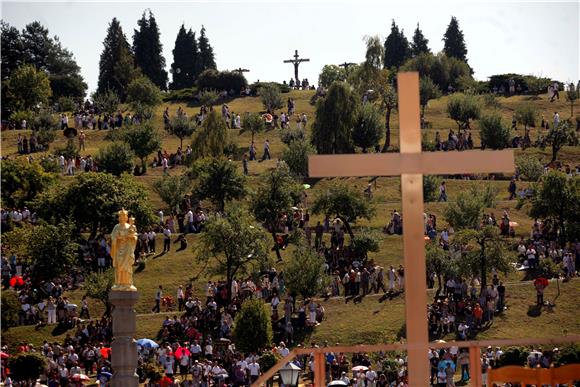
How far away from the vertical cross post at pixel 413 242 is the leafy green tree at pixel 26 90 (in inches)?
3435

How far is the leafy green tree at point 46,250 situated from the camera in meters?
51.3

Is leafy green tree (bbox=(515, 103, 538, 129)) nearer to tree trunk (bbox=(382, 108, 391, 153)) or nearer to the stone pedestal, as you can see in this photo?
tree trunk (bbox=(382, 108, 391, 153))

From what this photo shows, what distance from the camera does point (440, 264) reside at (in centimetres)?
4838

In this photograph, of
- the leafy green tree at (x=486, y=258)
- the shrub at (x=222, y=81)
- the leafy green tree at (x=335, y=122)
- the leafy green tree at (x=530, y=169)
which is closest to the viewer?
the leafy green tree at (x=486, y=258)

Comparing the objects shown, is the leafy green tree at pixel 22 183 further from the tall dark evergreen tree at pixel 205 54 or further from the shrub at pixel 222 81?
the tall dark evergreen tree at pixel 205 54

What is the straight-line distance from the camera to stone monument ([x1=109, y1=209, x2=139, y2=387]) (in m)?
29.6

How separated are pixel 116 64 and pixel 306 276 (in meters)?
62.3

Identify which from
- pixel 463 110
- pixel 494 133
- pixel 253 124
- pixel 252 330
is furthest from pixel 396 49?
pixel 252 330

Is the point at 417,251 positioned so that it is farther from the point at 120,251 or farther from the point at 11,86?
the point at 11,86

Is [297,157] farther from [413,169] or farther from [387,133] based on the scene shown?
[413,169]

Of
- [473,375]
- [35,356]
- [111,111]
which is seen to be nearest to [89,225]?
[35,356]

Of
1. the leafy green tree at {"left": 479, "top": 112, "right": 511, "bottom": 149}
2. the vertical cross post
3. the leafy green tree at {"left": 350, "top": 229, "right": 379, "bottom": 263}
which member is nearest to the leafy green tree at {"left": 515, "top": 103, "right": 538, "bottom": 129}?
the leafy green tree at {"left": 479, "top": 112, "right": 511, "bottom": 149}

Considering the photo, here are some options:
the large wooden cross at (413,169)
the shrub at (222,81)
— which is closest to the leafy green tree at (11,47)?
the shrub at (222,81)

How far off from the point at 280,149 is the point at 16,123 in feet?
53.9
